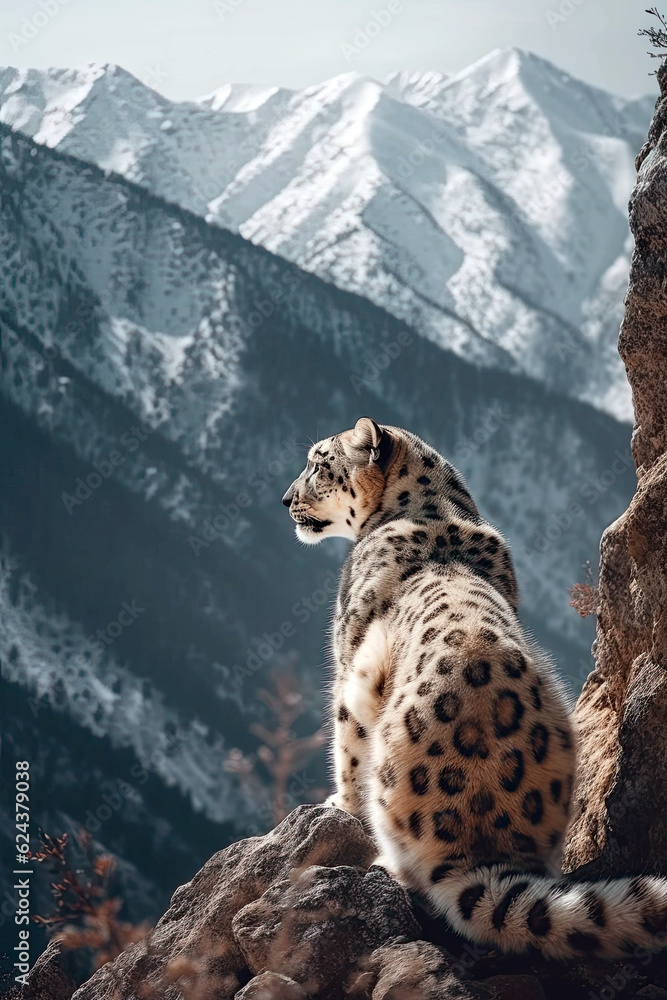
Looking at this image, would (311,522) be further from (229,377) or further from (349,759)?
(229,377)

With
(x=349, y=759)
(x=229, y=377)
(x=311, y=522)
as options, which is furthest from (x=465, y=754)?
(x=229, y=377)

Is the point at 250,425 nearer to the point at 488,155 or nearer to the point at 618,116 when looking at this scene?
the point at 488,155

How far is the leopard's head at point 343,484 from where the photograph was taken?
3.42 m

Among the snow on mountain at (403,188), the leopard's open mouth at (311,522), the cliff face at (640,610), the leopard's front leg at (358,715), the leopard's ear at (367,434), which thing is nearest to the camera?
the cliff face at (640,610)

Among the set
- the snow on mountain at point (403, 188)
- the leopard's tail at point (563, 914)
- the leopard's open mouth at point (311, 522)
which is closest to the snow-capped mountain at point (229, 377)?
the snow on mountain at point (403, 188)

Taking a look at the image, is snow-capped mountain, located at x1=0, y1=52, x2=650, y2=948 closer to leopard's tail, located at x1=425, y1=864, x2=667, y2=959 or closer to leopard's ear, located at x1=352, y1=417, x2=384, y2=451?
leopard's ear, located at x1=352, y1=417, x2=384, y2=451

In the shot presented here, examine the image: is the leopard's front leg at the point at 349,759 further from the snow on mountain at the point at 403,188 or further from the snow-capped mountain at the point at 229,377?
the snow on mountain at the point at 403,188

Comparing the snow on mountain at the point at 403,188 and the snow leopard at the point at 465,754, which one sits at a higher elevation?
the snow on mountain at the point at 403,188

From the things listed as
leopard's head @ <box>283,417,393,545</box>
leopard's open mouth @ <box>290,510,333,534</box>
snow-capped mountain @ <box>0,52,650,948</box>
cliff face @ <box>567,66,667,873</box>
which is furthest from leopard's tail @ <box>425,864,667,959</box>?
snow-capped mountain @ <box>0,52,650,948</box>

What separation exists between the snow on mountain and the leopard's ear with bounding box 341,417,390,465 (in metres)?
11.4

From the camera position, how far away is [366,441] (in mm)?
3432

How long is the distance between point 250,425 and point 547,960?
467 inches

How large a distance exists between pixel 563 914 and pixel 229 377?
12.2 metres

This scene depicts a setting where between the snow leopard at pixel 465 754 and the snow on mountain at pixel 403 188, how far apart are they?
12165 millimetres
